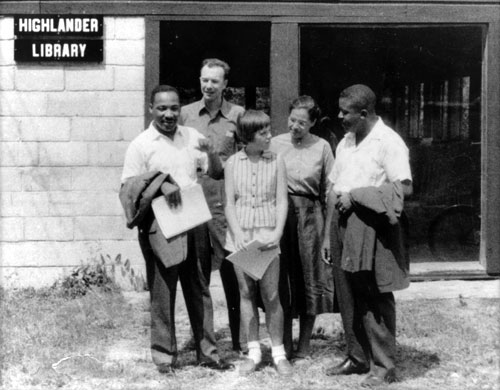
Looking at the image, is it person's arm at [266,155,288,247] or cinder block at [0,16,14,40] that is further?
cinder block at [0,16,14,40]

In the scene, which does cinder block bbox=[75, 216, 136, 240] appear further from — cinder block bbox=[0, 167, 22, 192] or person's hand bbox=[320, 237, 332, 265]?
person's hand bbox=[320, 237, 332, 265]

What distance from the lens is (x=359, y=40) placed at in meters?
8.46

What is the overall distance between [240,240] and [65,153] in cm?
293

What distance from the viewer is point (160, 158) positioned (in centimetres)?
487

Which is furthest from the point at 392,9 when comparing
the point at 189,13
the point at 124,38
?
the point at 124,38

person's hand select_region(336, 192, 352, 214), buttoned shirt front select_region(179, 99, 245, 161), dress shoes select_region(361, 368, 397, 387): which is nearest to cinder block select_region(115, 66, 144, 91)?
buttoned shirt front select_region(179, 99, 245, 161)

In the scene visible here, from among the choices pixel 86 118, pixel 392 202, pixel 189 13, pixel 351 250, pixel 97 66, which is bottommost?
pixel 351 250

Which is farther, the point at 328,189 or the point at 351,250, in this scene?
the point at 328,189

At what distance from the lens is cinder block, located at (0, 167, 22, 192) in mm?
7254

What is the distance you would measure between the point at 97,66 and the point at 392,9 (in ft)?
9.06

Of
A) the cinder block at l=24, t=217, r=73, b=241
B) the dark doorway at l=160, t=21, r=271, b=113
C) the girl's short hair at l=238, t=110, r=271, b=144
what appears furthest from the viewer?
the dark doorway at l=160, t=21, r=271, b=113

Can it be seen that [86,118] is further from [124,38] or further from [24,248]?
[24,248]

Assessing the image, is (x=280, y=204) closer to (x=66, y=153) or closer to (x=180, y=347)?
(x=180, y=347)

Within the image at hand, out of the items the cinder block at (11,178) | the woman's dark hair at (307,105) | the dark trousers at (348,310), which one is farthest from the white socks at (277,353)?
the cinder block at (11,178)
